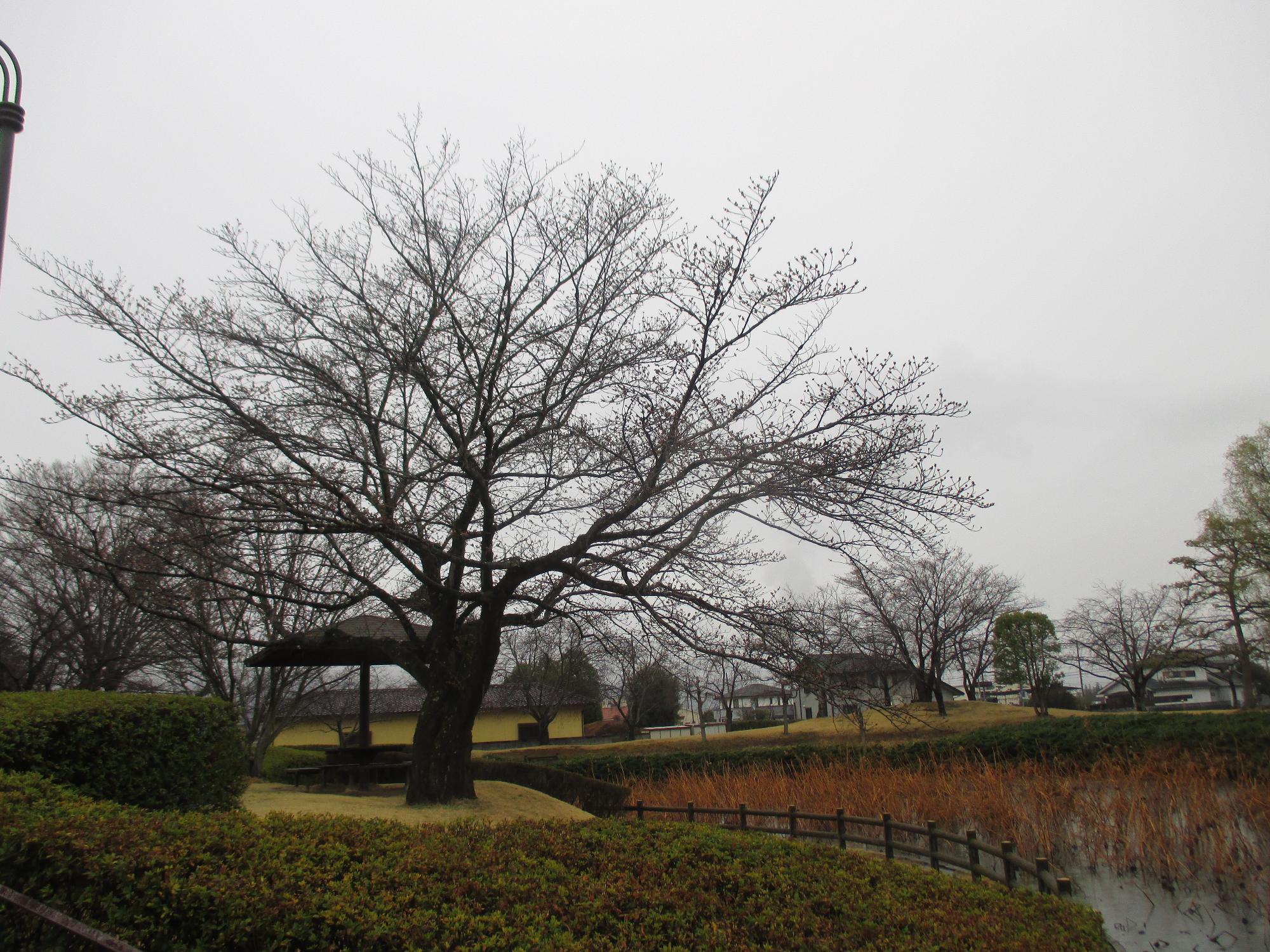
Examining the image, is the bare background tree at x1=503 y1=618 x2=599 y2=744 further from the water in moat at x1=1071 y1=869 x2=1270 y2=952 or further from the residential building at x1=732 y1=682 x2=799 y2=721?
the water in moat at x1=1071 y1=869 x2=1270 y2=952

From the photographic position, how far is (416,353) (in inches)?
441

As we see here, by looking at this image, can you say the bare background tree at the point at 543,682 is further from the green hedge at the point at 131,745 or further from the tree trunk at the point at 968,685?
the tree trunk at the point at 968,685

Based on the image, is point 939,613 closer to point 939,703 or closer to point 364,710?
point 939,703

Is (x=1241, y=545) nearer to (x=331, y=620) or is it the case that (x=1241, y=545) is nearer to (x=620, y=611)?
(x=620, y=611)

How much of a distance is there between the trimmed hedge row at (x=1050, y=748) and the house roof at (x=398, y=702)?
672 inches

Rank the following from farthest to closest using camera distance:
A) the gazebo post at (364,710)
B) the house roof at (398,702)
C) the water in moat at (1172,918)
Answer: the house roof at (398,702) < the gazebo post at (364,710) < the water in moat at (1172,918)

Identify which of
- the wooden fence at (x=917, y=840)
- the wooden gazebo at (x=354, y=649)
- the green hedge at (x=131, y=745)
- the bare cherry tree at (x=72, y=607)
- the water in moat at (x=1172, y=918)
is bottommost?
the water in moat at (x=1172, y=918)

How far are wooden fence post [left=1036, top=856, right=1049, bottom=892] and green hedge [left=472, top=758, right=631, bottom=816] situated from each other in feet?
27.6

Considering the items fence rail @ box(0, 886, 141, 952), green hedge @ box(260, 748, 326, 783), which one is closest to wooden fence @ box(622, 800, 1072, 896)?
fence rail @ box(0, 886, 141, 952)

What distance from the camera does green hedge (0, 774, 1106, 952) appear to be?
156 inches

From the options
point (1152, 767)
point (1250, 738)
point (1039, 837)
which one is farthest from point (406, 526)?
point (1250, 738)

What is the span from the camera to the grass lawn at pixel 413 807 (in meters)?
10.8

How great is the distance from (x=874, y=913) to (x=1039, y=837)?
229 inches

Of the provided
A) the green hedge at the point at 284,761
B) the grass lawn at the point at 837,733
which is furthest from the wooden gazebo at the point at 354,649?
the grass lawn at the point at 837,733
